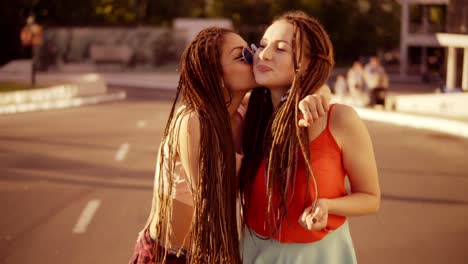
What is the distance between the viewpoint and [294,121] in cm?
345

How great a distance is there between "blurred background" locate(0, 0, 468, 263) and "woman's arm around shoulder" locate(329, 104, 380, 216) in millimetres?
1160

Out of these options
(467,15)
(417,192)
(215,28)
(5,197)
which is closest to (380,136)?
(417,192)

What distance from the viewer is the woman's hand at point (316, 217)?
329cm

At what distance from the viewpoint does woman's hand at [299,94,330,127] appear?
3.34 meters

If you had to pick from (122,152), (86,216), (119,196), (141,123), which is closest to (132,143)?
(122,152)

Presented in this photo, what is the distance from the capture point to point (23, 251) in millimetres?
8141

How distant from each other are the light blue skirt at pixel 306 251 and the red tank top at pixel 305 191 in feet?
0.10

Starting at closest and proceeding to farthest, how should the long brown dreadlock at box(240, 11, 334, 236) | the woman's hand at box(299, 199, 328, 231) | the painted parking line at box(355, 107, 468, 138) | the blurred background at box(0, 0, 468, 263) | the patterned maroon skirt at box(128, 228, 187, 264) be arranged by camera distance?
the woman's hand at box(299, 199, 328, 231) → the long brown dreadlock at box(240, 11, 334, 236) → the patterned maroon skirt at box(128, 228, 187, 264) → the blurred background at box(0, 0, 468, 263) → the painted parking line at box(355, 107, 468, 138)

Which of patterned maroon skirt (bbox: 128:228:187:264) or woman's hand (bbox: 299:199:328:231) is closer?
woman's hand (bbox: 299:199:328:231)

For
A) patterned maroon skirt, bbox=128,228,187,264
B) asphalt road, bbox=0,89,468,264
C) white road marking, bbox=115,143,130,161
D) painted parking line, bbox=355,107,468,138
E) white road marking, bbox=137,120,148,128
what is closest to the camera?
patterned maroon skirt, bbox=128,228,187,264

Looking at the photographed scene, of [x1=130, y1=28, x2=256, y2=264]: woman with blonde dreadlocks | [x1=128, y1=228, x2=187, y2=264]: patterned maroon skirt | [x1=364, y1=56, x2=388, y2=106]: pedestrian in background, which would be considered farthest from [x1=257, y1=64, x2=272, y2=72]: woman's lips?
[x1=364, y1=56, x2=388, y2=106]: pedestrian in background

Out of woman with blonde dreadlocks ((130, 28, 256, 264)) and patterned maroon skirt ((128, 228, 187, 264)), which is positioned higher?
woman with blonde dreadlocks ((130, 28, 256, 264))

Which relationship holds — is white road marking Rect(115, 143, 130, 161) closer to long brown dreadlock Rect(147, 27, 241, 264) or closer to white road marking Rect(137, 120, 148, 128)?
white road marking Rect(137, 120, 148, 128)

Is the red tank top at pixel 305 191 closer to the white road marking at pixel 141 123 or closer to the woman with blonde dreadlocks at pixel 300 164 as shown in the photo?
the woman with blonde dreadlocks at pixel 300 164
